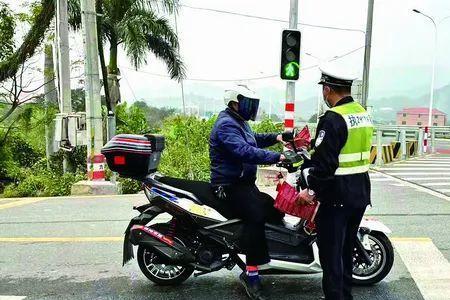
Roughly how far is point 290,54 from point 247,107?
593 centimetres

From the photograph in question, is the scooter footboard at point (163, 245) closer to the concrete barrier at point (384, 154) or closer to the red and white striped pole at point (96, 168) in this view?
the red and white striped pole at point (96, 168)

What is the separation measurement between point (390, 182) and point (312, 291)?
8051 millimetres

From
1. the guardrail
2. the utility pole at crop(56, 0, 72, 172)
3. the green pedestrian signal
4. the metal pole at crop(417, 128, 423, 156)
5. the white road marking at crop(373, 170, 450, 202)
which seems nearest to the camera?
the white road marking at crop(373, 170, 450, 202)

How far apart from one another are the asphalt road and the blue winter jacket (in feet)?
3.40

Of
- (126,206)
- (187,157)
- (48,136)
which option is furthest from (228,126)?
(48,136)

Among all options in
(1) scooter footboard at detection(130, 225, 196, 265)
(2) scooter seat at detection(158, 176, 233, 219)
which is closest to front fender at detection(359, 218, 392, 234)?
(2) scooter seat at detection(158, 176, 233, 219)

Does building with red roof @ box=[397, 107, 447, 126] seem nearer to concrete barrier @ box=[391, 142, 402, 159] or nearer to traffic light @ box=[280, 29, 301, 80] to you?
concrete barrier @ box=[391, 142, 402, 159]

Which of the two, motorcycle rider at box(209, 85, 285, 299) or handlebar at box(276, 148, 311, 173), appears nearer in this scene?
handlebar at box(276, 148, 311, 173)

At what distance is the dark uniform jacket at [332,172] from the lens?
336 centimetres

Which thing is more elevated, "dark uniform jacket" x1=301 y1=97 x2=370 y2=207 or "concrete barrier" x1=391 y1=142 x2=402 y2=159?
"dark uniform jacket" x1=301 y1=97 x2=370 y2=207

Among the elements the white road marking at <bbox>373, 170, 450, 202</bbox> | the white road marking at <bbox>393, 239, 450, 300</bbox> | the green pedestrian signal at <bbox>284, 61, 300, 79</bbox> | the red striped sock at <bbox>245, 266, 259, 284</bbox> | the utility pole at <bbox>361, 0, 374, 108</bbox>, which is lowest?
the white road marking at <bbox>373, 170, 450, 202</bbox>

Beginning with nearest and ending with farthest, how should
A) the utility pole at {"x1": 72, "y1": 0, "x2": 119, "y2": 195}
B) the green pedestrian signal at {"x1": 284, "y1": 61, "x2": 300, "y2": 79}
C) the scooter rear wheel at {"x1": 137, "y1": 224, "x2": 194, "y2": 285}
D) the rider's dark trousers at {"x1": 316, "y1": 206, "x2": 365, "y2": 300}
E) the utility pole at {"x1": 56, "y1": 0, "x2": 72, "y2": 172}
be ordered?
1. the rider's dark trousers at {"x1": 316, "y1": 206, "x2": 365, "y2": 300}
2. the scooter rear wheel at {"x1": 137, "y1": 224, "x2": 194, "y2": 285}
3. the green pedestrian signal at {"x1": 284, "y1": 61, "x2": 300, "y2": 79}
4. the utility pole at {"x1": 72, "y1": 0, "x2": 119, "y2": 195}
5. the utility pole at {"x1": 56, "y1": 0, "x2": 72, "y2": 172}

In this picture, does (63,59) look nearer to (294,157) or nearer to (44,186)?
(44,186)

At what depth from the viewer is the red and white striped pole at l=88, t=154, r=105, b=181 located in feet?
37.0
